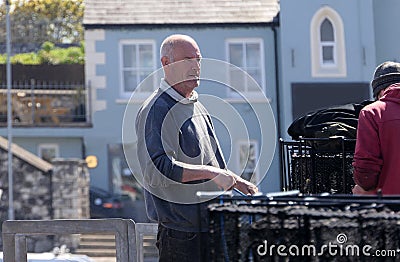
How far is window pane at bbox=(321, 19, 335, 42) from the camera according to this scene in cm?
2668

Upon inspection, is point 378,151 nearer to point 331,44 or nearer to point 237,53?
point 331,44

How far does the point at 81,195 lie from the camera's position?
79.6 feet

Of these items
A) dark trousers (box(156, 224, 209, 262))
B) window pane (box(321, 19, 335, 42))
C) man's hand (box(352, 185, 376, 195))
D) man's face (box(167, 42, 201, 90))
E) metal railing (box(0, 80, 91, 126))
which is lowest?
dark trousers (box(156, 224, 209, 262))

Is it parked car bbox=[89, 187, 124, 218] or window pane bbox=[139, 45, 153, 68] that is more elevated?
window pane bbox=[139, 45, 153, 68]

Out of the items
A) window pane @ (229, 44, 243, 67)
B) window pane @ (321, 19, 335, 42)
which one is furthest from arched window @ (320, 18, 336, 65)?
window pane @ (229, 44, 243, 67)

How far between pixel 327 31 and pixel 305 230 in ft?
78.3

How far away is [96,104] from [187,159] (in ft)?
75.8

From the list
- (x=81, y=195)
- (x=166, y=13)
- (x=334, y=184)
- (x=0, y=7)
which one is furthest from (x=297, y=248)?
(x=0, y=7)

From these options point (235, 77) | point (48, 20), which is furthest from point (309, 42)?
point (48, 20)

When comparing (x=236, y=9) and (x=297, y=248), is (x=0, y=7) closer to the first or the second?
(x=236, y=9)

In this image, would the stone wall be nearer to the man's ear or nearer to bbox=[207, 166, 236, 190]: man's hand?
the man's ear

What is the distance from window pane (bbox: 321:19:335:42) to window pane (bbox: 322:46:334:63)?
210 mm

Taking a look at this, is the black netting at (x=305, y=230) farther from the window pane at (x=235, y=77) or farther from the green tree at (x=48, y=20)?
the green tree at (x=48, y=20)

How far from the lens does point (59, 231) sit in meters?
4.73
